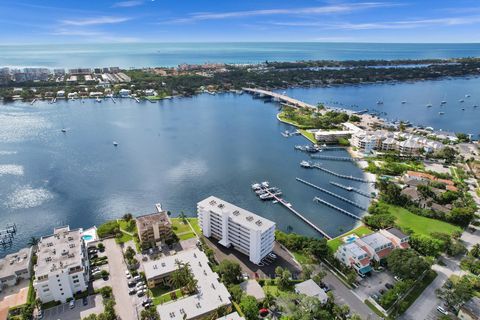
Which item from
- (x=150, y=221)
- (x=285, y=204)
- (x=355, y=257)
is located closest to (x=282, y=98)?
(x=285, y=204)

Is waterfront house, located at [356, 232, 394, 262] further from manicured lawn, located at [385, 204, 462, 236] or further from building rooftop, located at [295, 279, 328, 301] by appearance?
building rooftop, located at [295, 279, 328, 301]

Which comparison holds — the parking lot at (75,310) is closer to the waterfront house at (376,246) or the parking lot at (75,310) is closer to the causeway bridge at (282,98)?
the waterfront house at (376,246)

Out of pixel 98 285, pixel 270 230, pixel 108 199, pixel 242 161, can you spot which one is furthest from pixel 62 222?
pixel 242 161

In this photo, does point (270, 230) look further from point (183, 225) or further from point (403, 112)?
point (403, 112)

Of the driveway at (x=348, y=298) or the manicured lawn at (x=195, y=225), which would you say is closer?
the driveway at (x=348, y=298)

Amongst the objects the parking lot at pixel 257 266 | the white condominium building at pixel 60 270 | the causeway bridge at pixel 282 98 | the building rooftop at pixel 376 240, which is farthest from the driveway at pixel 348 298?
the causeway bridge at pixel 282 98

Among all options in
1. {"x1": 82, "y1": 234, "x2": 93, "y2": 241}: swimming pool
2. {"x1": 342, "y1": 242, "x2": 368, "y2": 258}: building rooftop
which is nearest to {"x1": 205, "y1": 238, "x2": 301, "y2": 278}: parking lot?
{"x1": 342, "y1": 242, "x2": 368, "y2": 258}: building rooftop

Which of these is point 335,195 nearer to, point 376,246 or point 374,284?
point 376,246
